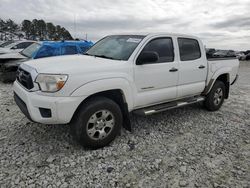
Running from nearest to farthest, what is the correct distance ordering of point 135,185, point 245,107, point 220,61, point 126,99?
point 135,185, point 126,99, point 220,61, point 245,107

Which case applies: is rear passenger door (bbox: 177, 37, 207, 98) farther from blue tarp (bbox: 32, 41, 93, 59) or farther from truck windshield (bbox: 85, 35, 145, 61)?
blue tarp (bbox: 32, 41, 93, 59)

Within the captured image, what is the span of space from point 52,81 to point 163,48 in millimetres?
2244

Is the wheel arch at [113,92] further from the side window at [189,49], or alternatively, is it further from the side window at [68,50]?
the side window at [68,50]

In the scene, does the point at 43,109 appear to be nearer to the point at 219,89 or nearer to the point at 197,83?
the point at 197,83

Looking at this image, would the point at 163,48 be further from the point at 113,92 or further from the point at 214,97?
the point at 214,97

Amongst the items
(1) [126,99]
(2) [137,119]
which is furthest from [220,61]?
(1) [126,99]

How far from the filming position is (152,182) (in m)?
2.87

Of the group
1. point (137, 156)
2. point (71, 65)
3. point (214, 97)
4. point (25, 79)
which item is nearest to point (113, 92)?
point (71, 65)

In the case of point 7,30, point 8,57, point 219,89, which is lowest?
point 219,89

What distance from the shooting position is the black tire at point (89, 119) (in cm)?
327

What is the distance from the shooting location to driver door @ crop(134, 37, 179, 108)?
3.85m

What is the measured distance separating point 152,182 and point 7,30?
46184 mm

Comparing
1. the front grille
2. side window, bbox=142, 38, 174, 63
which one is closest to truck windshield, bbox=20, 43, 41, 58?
the front grille

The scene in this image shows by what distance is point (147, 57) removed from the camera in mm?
3709
